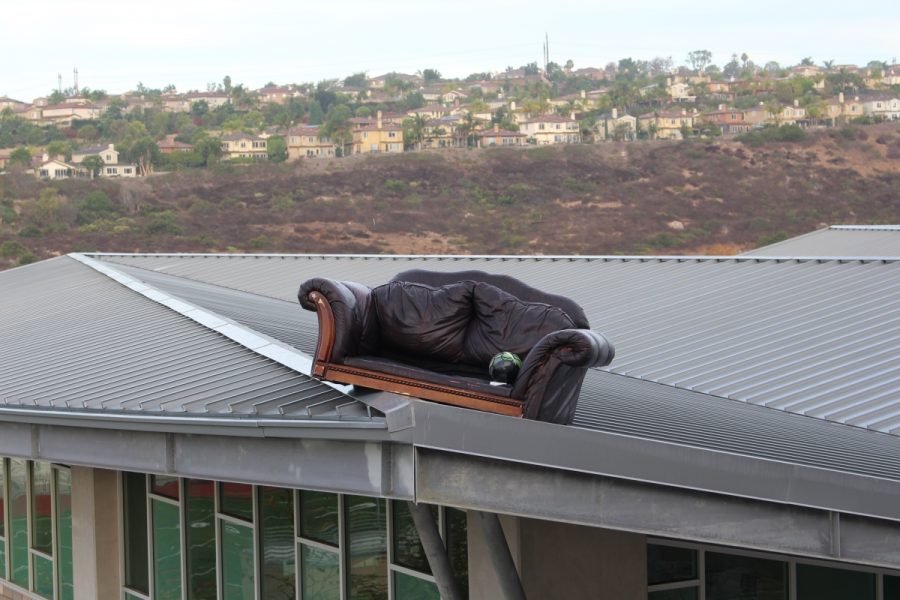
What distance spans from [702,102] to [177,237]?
61100 mm

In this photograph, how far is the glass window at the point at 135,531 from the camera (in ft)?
47.1

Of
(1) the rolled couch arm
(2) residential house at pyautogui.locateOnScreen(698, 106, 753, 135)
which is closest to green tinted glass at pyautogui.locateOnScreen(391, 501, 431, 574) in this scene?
(1) the rolled couch arm

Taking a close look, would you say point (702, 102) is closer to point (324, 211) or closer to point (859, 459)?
point (324, 211)

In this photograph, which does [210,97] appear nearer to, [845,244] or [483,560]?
[845,244]

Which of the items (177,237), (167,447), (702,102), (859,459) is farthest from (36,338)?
(702,102)

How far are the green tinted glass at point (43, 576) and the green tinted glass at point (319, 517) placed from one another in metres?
5.94

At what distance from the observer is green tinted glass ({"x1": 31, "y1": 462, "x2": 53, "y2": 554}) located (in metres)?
15.9

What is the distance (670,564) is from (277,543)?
406cm

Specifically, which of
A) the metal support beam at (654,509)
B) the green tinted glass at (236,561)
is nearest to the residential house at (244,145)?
the green tinted glass at (236,561)

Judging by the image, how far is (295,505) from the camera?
38.2 ft

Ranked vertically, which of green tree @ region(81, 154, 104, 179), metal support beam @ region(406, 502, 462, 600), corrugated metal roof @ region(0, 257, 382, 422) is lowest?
metal support beam @ region(406, 502, 462, 600)

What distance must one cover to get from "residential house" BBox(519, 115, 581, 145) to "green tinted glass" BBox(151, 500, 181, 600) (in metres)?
90.8

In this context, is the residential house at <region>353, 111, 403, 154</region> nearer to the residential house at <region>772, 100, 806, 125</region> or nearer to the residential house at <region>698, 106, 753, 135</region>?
the residential house at <region>698, 106, 753, 135</region>

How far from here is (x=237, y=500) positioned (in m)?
12.6
